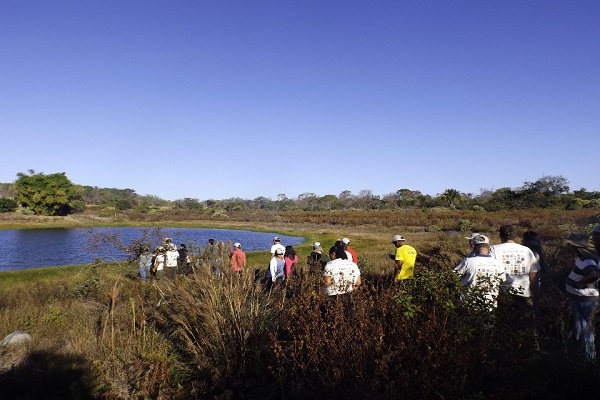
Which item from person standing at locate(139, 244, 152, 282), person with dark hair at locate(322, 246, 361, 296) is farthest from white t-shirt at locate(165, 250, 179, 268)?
person with dark hair at locate(322, 246, 361, 296)

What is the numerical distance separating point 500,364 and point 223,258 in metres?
3.63

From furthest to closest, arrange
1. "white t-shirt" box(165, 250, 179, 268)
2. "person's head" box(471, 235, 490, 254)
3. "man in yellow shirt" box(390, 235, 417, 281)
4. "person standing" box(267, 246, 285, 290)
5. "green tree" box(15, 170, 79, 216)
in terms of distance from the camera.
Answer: "green tree" box(15, 170, 79, 216) → "white t-shirt" box(165, 250, 179, 268) → "person standing" box(267, 246, 285, 290) → "man in yellow shirt" box(390, 235, 417, 281) → "person's head" box(471, 235, 490, 254)

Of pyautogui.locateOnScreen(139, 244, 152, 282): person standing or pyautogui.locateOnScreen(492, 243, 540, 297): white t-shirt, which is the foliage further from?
pyautogui.locateOnScreen(492, 243, 540, 297): white t-shirt

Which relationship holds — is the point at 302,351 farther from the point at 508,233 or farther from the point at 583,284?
the point at 508,233

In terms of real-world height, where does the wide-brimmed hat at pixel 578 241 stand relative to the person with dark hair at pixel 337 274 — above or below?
above

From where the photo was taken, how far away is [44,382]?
427 centimetres

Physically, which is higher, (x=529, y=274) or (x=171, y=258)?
(x=529, y=274)

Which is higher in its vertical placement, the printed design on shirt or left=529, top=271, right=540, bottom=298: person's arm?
the printed design on shirt

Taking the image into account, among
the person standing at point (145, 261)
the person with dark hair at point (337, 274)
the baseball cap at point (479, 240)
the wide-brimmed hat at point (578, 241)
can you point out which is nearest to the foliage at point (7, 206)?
the person standing at point (145, 261)

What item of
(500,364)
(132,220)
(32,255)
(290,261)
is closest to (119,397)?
(500,364)

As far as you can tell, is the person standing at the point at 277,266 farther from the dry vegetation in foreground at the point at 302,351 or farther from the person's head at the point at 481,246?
the person's head at the point at 481,246

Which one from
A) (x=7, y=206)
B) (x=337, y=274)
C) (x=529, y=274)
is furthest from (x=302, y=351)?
(x=7, y=206)

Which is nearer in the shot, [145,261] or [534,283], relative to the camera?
[534,283]

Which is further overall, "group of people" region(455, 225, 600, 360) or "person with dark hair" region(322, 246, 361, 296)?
"person with dark hair" region(322, 246, 361, 296)
